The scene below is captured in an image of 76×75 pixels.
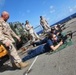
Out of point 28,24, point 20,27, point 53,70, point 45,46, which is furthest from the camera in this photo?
point 20,27

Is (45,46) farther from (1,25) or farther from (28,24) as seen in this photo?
(28,24)

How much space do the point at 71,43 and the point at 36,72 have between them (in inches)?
104

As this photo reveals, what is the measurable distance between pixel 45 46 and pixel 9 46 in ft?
6.30

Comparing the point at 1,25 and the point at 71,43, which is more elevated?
the point at 1,25

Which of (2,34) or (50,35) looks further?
(50,35)

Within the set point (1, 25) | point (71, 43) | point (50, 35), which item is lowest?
point (71, 43)

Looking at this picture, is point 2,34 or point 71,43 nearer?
point 2,34

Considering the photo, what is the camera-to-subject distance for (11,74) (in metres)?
7.40

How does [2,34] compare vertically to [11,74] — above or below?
above

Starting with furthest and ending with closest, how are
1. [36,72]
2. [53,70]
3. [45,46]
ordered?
[45,46]
[36,72]
[53,70]

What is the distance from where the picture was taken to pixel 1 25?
7.86m

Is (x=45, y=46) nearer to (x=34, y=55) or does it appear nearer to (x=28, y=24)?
(x=34, y=55)

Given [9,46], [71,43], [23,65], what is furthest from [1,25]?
[71,43]

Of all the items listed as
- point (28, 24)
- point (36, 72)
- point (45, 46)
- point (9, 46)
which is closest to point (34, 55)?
point (45, 46)
